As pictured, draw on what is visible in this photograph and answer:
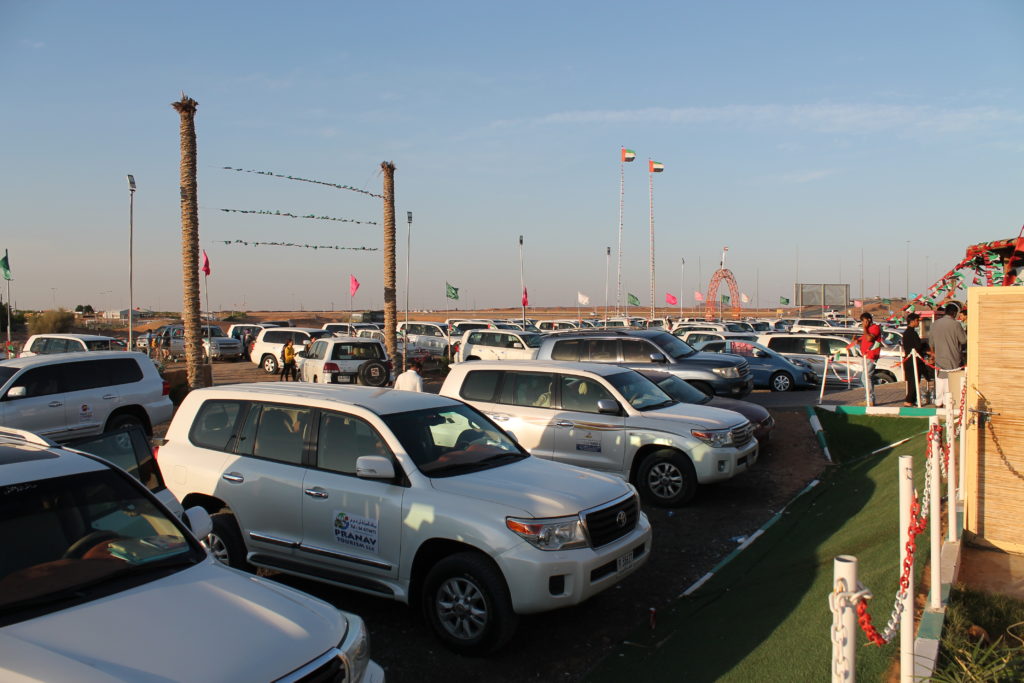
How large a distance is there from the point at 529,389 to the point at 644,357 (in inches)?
257

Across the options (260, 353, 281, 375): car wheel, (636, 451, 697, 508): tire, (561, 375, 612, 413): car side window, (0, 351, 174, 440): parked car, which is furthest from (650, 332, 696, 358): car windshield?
(260, 353, 281, 375): car wheel

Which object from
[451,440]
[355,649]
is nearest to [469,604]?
[451,440]

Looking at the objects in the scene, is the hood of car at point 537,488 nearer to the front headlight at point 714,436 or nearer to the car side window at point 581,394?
the front headlight at point 714,436

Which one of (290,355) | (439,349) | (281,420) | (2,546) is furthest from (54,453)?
(439,349)

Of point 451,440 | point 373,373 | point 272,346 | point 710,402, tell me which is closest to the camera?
point 451,440

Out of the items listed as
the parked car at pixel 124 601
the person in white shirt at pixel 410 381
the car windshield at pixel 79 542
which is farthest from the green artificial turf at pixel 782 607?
the person in white shirt at pixel 410 381

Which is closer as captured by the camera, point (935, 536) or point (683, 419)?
point (935, 536)

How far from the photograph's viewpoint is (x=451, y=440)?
647cm

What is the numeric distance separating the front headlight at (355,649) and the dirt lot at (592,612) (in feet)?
4.94

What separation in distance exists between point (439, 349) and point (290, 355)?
31.6 ft

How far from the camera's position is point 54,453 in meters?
4.17

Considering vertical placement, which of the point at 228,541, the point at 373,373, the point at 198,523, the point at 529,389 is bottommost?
the point at 228,541

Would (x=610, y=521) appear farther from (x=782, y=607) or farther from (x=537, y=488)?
(x=782, y=607)

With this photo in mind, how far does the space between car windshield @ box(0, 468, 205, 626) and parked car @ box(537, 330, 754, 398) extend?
39.0 ft
